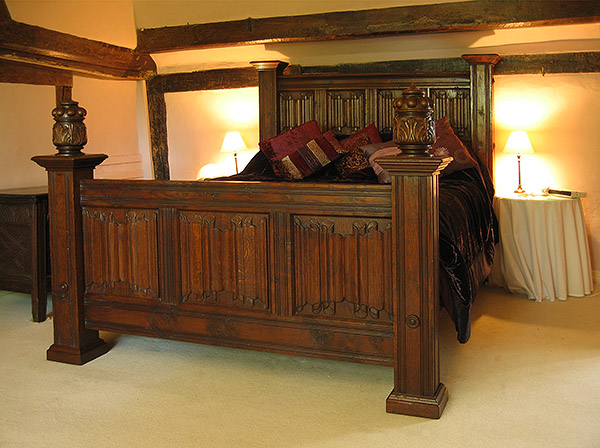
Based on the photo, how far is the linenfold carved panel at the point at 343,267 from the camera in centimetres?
269

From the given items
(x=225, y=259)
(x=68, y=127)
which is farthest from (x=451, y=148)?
(x=68, y=127)

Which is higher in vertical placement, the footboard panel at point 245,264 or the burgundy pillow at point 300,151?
the burgundy pillow at point 300,151

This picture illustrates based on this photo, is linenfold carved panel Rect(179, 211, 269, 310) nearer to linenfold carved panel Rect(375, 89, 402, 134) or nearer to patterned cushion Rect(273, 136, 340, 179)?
patterned cushion Rect(273, 136, 340, 179)

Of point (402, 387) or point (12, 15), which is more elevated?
point (12, 15)

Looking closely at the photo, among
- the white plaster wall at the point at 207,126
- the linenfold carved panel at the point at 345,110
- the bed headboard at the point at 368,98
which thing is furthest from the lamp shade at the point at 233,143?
the linenfold carved panel at the point at 345,110

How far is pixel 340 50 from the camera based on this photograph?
5348mm

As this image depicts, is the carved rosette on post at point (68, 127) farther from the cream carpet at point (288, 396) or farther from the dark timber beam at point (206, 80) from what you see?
the dark timber beam at point (206, 80)

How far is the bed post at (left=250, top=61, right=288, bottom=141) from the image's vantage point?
5.24 m

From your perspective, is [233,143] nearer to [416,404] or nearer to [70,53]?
[70,53]

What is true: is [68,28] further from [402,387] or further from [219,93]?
[402,387]

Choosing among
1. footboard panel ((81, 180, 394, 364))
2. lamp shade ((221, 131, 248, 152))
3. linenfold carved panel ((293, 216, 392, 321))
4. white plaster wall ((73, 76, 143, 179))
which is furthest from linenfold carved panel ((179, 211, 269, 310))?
white plaster wall ((73, 76, 143, 179))

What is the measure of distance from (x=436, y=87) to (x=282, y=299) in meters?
2.57

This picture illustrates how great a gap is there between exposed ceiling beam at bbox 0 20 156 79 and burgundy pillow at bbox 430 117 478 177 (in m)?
2.98

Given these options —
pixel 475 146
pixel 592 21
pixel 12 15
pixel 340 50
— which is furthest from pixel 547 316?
pixel 12 15
